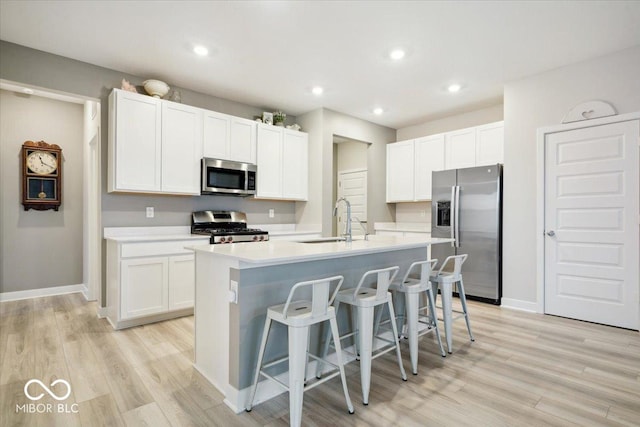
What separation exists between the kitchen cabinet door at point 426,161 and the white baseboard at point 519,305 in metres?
1.93

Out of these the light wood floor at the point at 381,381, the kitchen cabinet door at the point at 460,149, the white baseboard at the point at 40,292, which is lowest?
the light wood floor at the point at 381,381

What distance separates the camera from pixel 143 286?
341 cm

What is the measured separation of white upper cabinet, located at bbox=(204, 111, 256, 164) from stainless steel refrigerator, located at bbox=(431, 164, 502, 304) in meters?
2.76

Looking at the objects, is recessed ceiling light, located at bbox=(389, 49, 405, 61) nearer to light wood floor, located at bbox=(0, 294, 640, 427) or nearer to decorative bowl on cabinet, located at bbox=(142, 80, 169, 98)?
decorative bowl on cabinet, located at bbox=(142, 80, 169, 98)

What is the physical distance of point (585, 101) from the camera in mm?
3574

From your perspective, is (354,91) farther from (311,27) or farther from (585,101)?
(585,101)

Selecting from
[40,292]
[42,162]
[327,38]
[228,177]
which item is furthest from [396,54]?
[40,292]

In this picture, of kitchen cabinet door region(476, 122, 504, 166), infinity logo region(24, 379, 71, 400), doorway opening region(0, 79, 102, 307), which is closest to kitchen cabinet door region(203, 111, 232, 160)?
doorway opening region(0, 79, 102, 307)

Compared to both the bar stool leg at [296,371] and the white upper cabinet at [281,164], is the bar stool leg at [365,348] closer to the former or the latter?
the bar stool leg at [296,371]

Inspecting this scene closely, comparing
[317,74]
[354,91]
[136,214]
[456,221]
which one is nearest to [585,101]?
[456,221]

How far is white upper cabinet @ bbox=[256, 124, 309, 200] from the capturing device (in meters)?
4.77

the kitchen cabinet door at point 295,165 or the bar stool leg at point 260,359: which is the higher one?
the kitchen cabinet door at point 295,165

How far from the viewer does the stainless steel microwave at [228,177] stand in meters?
4.15

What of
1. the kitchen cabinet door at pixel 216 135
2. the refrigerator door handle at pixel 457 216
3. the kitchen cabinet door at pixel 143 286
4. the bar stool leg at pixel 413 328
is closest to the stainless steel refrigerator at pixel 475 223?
the refrigerator door handle at pixel 457 216
